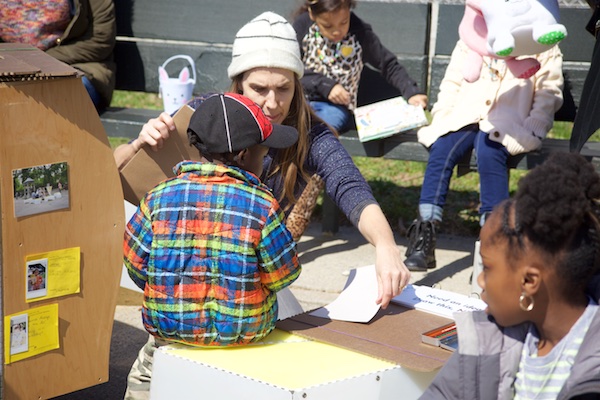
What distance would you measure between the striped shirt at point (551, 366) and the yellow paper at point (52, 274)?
58.7 inches

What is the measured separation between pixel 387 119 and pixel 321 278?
3.04ft

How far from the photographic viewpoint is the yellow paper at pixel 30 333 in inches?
107

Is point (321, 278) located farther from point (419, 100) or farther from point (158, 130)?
point (158, 130)

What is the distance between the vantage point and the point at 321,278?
4645mm

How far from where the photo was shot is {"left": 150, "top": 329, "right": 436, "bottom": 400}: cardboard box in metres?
2.16

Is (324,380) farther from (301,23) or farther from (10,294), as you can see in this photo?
(301,23)

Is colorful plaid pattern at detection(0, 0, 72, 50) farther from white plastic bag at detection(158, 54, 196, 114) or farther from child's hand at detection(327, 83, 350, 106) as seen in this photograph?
child's hand at detection(327, 83, 350, 106)

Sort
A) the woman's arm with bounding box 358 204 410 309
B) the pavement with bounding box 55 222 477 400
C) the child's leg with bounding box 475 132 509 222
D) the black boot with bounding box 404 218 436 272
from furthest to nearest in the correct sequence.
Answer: the black boot with bounding box 404 218 436 272 < the child's leg with bounding box 475 132 509 222 < the pavement with bounding box 55 222 477 400 < the woman's arm with bounding box 358 204 410 309

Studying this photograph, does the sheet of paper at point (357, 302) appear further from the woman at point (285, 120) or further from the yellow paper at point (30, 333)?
the yellow paper at point (30, 333)

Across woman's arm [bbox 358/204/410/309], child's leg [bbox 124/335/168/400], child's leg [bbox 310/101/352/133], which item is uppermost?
woman's arm [bbox 358/204/410/309]

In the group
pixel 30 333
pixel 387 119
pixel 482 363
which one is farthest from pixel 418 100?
pixel 482 363

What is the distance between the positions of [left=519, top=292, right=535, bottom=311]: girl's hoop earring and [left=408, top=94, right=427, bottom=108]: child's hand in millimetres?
3074

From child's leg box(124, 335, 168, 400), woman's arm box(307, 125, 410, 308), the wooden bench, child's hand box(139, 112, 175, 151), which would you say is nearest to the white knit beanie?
woman's arm box(307, 125, 410, 308)

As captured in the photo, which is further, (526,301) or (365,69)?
(365,69)
